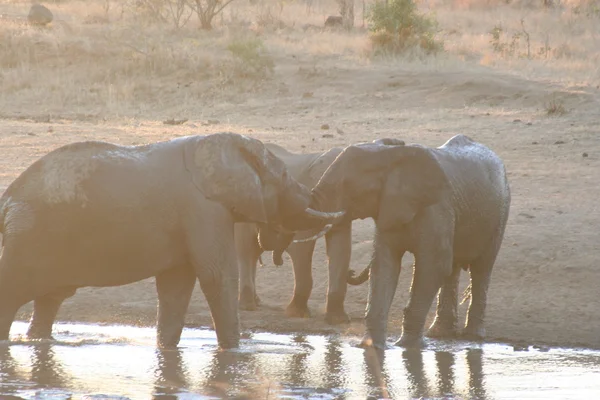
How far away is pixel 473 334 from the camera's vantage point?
9.31 m

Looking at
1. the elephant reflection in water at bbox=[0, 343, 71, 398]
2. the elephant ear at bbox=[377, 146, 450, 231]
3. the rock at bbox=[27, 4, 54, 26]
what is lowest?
the elephant reflection in water at bbox=[0, 343, 71, 398]

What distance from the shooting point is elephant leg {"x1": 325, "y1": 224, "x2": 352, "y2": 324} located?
32.2ft

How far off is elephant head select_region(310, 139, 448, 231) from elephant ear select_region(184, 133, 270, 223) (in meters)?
0.55

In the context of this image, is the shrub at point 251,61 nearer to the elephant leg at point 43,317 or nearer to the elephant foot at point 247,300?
the elephant foot at point 247,300

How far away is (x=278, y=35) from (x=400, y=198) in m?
22.0

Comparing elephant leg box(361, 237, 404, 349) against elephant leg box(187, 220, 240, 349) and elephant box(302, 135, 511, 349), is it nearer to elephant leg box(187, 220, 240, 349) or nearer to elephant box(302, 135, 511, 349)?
elephant box(302, 135, 511, 349)

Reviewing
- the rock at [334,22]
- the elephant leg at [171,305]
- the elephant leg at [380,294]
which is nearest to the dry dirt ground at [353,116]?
the elephant leg at [380,294]

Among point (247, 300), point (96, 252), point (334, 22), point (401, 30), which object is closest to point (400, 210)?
point (96, 252)

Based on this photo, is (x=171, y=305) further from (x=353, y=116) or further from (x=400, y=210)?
(x=353, y=116)

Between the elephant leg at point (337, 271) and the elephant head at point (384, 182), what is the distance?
1.33 m

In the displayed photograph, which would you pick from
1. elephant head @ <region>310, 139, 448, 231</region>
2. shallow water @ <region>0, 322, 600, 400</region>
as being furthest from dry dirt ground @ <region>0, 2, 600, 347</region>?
elephant head @ <region>310, 139, 448, 231</region>

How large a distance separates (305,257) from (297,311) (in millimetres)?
439

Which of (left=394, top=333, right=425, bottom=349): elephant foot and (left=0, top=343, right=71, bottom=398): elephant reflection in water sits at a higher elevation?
(left=0, top=343, right=71, bottom=398): elephant reflection in water

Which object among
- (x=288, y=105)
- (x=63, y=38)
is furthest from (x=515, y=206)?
(x=63, y=38)
